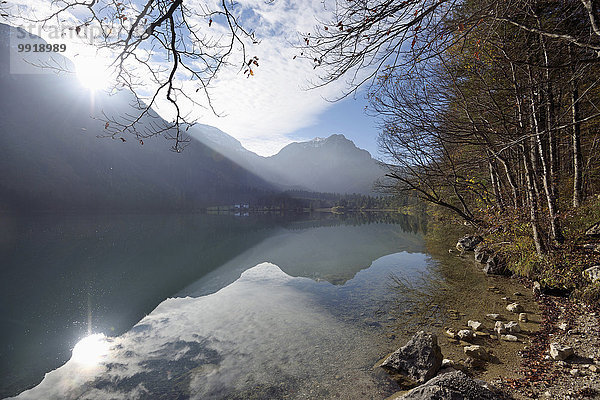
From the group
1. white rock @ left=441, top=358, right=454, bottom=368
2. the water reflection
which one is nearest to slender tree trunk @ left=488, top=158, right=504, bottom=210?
the water reflection

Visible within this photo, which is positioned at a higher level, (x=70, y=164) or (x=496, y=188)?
(x=70, y=164)

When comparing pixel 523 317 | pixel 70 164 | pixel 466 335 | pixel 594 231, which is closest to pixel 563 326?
pixel 523 317

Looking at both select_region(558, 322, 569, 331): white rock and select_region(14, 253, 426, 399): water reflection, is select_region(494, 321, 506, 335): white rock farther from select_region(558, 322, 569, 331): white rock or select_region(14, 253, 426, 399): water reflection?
select_region(14, 253, 426, 399): water reflection

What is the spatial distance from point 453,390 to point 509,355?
9.49ft

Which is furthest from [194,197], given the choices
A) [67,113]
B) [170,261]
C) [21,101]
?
[170,261]

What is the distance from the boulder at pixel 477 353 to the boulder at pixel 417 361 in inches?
26.2

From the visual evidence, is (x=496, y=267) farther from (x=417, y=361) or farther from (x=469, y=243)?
(x=417, y=361)

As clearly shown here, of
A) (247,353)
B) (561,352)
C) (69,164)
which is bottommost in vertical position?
(247,353)

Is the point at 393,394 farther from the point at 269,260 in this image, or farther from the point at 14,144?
the point at 14,144

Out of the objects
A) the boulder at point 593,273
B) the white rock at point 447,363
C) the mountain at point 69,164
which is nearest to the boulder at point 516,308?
the boulder at point 593,273

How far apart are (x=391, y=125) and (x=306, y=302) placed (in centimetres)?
655

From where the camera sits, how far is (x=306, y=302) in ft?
31.3

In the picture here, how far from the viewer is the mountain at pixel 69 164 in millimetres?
116188

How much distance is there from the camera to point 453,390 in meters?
3.09
